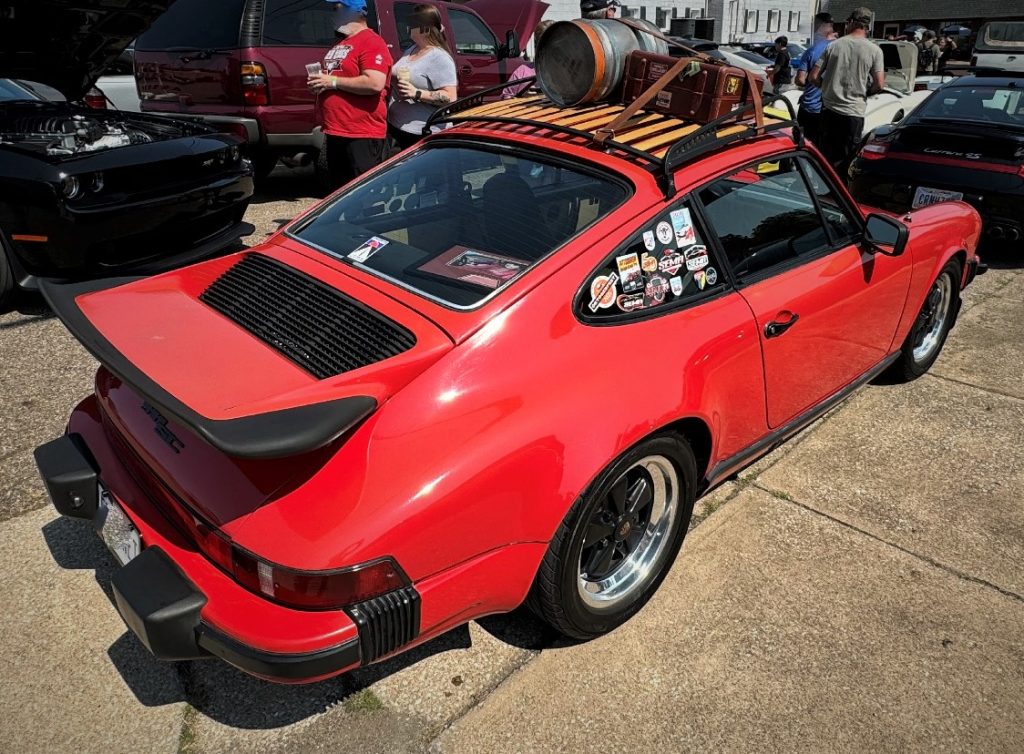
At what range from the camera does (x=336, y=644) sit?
1763mm

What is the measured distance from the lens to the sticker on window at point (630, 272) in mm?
2316

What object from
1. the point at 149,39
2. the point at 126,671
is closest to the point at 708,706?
the point at 126,671

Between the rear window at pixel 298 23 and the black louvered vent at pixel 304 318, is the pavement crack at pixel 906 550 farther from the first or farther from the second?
the rear window at pixel 298 23

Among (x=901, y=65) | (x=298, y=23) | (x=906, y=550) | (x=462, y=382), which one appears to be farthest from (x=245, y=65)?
(x=901, y=65)

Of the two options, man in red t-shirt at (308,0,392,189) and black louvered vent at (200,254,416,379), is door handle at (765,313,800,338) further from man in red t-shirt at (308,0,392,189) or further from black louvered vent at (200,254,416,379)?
man in red t-shirt at (308,0,392,189)

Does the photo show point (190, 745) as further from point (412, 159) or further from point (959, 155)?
point (959, 155)

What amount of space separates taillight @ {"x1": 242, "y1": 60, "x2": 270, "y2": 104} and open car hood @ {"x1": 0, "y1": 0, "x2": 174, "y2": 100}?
114 centimetres

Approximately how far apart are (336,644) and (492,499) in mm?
492

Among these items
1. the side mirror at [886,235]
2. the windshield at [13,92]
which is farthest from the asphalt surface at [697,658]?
the windshield at [13,92]

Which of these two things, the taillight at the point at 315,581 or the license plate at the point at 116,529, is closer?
the taillight at the point at 315,581

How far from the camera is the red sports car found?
1799mm

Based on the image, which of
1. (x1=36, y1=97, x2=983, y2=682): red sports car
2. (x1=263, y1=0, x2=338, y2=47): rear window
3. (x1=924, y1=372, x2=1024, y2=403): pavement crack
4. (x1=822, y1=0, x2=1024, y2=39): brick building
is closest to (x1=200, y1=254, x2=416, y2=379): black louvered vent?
(x1=36, y1=97, x2=983, y2=682): red sports car

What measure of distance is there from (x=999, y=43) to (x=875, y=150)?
1108 centimetres

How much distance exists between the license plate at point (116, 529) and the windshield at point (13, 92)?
16.7 ft
